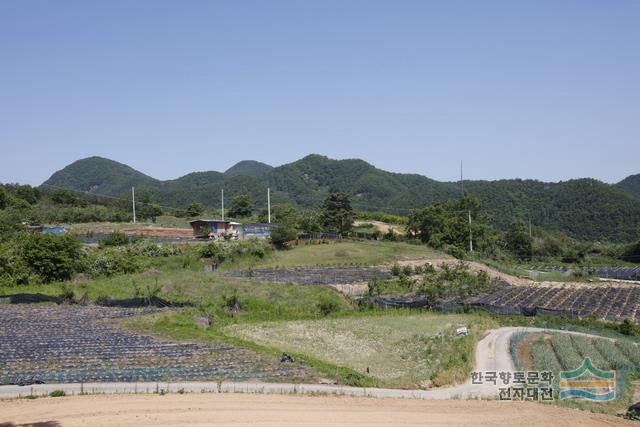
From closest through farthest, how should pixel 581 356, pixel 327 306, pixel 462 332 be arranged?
pixel 581 356 → pixel 462 332 → pixel 327 306

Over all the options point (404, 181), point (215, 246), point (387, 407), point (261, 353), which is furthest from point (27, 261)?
point (404, 181)

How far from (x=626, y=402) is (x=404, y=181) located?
12397 cm

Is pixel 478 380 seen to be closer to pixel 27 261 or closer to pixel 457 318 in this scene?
pixel 457 318

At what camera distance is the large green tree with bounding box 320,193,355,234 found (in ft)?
186

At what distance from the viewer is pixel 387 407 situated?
43.3ft

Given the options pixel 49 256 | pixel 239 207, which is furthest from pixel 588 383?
pixel 239 207

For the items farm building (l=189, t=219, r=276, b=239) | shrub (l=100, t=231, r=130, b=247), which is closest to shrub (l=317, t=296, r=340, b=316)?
shrub (l=100, t=231, r=130, b=247)

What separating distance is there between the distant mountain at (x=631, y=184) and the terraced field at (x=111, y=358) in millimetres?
151588

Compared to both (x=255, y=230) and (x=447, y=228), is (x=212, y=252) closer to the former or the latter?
(x=255, y=230)

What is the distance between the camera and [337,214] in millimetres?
56844

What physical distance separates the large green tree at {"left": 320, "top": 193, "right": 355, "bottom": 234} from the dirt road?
43.0m

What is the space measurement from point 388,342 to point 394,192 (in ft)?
330

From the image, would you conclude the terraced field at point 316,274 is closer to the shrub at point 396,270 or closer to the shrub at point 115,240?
the shrub at point 396,270

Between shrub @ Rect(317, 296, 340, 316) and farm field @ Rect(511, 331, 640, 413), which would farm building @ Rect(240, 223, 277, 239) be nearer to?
shrub @ Rect(317, 296, 340, 316)
